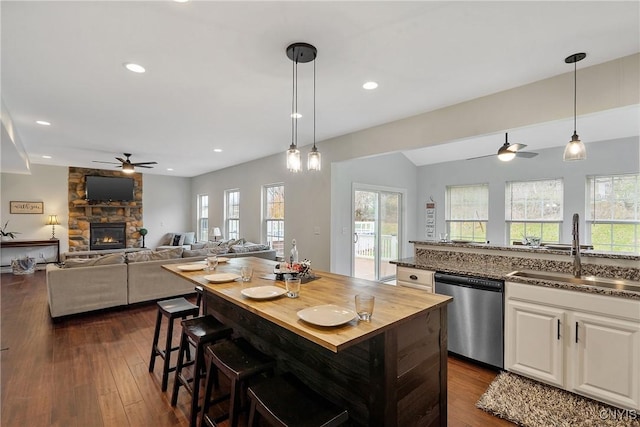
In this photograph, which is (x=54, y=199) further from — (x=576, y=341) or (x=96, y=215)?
(x=576, y=341)

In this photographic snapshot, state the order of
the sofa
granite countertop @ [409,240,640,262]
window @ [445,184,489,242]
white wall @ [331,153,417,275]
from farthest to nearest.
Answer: window @ [445,184,489,242] < white wall @ [331,153,417,275] < the sofa < granite countertop @ [409,240,640,262]

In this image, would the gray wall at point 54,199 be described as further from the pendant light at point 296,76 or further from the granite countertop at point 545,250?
the granite countertop at point 545,250

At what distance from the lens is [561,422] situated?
2029 millimetres

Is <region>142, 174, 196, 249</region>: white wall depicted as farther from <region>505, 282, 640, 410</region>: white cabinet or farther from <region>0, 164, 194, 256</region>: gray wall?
<region>505, 282, 640, 410</region>: white cabinet

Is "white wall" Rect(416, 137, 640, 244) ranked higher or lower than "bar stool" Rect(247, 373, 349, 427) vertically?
higher

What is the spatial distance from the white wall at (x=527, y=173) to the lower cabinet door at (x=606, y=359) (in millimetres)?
3847

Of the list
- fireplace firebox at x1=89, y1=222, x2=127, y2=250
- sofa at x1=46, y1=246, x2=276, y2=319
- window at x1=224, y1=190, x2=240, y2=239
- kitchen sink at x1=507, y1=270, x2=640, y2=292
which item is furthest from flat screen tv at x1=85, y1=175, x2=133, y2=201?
kitchen sink at x1=507, y1=270, x2=640, y2=292

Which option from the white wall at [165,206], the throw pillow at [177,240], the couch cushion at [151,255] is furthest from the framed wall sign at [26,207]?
the couch cushion at [151,255]

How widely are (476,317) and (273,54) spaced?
2869 mm

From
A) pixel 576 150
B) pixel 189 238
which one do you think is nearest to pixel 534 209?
pixel 576 150

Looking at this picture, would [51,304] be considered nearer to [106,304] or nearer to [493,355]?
[106,304]

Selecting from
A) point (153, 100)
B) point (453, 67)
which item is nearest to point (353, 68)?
point (453, 67)

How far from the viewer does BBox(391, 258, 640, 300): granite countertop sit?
6.85 feet

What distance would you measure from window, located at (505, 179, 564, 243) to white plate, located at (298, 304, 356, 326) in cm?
505
